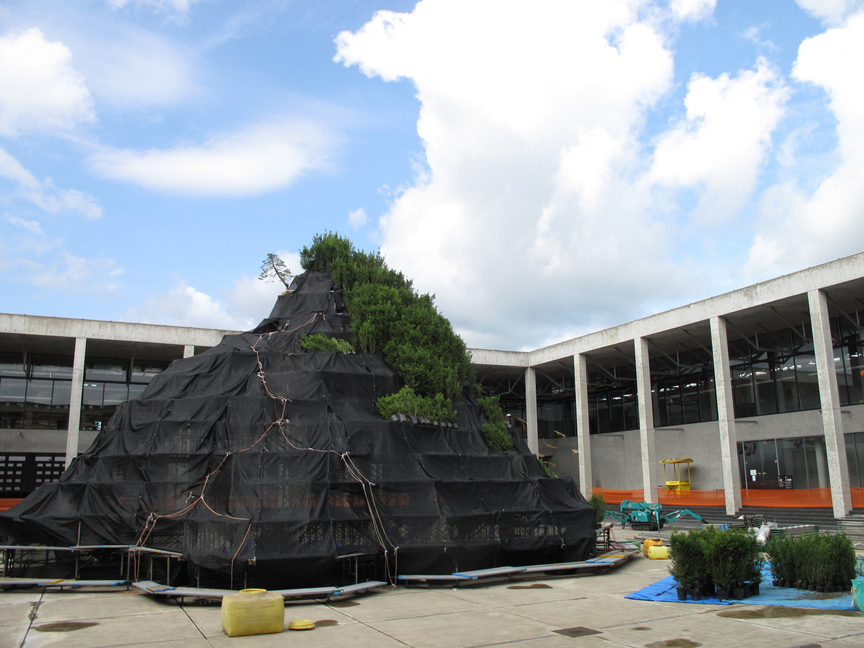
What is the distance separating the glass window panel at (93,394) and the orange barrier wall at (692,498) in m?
31.5

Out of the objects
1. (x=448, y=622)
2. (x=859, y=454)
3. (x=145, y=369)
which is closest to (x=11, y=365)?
(x=145, y=369)

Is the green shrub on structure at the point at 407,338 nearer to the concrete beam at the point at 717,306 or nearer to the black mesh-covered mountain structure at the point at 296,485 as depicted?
the black mesh-covered mountain structure at the point at 296,485

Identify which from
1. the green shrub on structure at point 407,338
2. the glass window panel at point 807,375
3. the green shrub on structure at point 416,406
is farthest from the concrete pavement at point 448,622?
the glass window panel at point 807,375

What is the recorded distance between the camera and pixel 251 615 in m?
10.1

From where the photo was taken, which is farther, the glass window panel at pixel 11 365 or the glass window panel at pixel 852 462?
the glass window panel at pixel 11 365

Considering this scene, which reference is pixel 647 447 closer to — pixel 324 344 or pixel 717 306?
pixel 717 306

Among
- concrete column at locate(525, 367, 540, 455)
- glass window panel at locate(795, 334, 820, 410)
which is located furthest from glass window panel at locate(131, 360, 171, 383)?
glass window panel at locate(795, 334, 820, 410)

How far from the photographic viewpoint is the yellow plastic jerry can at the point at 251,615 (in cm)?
1008

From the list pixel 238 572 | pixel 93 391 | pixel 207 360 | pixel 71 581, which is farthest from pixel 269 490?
pixel 93 391

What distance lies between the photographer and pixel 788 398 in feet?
112

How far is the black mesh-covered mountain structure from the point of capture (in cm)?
1446

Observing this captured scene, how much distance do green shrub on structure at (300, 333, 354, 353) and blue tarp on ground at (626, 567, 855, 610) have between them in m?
10.5

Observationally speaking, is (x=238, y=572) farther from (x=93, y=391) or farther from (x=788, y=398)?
(x=788, y=398)

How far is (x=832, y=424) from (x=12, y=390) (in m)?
38.6
